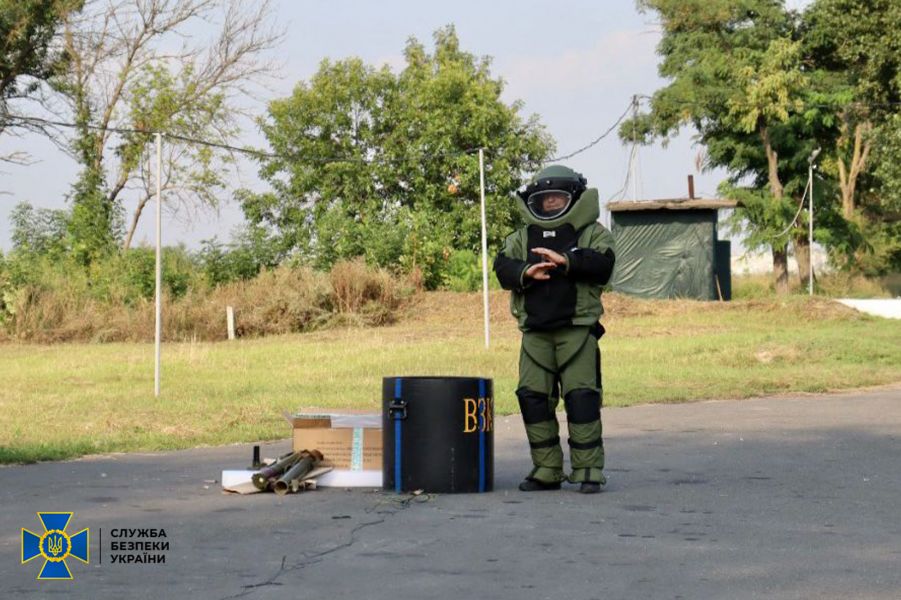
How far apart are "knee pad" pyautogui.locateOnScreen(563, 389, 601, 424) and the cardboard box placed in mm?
1381

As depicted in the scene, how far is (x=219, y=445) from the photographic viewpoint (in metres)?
13.4

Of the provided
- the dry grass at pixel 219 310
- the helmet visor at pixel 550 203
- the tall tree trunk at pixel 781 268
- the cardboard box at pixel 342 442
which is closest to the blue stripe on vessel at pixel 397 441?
the cardboard box at pixel 342 442

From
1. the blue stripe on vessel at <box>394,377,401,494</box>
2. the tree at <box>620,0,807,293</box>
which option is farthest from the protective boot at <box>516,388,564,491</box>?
the tree at <box>620,0,807,293</box>

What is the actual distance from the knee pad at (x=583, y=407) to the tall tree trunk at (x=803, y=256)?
47.2 meters

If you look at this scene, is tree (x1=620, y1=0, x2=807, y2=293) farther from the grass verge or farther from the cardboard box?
the cardboard box

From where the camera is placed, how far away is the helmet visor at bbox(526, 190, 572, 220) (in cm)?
982

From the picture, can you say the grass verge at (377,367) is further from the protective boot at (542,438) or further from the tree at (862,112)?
the tree at (862,112)

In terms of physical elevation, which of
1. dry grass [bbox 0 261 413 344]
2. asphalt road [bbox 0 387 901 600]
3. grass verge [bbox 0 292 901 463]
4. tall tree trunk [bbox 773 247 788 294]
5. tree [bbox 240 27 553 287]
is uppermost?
tree [bbox 240 27 553 287]

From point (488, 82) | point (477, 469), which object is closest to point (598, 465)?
point (477, 469)

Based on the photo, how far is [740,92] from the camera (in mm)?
53906

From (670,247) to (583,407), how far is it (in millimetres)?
38678

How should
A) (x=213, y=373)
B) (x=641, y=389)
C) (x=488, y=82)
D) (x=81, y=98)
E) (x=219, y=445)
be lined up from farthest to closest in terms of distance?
1. (x=488, y=82)
2. (x=81, y=98)
3. (x=213, y=373)
4. (x=641, y=389)
5. (x=219, y=445)

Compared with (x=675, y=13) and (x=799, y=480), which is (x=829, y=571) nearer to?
(x=799, y=480)

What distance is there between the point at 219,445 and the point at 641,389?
7.84 metres
